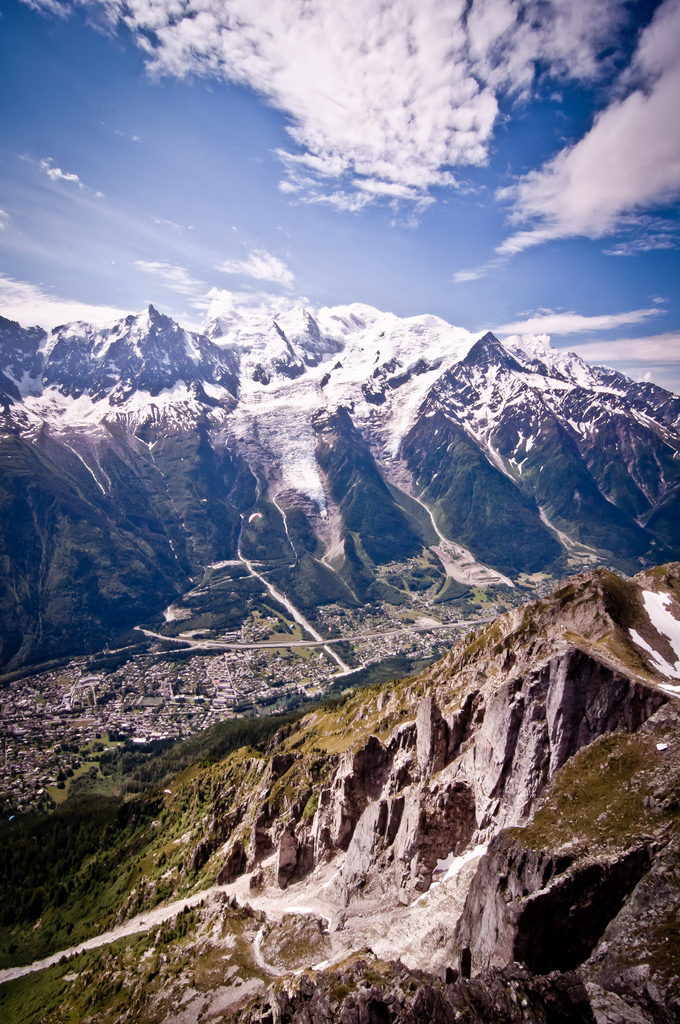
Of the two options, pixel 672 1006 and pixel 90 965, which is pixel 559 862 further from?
pixel 90 965

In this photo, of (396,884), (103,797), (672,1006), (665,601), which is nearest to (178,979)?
(396,884)

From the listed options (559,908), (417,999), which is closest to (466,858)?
(417,999)

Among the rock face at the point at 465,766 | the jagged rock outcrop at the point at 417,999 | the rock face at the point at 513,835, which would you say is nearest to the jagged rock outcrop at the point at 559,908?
the rock face at the point at 513,835

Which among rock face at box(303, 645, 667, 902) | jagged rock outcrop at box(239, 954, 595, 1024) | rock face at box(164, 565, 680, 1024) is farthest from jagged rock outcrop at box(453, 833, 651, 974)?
rock face at box(303, 645, 667, 902)

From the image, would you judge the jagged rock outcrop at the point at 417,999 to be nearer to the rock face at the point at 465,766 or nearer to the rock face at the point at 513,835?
the rock face at the point at 513,835

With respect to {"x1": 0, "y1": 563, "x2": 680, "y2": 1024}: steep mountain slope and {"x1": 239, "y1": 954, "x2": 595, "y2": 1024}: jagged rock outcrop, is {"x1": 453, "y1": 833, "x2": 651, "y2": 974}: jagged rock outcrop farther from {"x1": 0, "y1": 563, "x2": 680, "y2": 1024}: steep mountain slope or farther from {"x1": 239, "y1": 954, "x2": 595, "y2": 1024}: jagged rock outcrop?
{"x1": 239, "y1": 954, "x2": 595, "y2": 1024}: jagged rock outcrop

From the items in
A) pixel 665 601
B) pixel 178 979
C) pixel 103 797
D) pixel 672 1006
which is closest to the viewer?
pixel 672 1006

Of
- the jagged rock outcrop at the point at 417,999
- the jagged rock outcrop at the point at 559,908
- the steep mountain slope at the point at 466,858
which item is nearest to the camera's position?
the jagged rock outcrop at the point at 417,999

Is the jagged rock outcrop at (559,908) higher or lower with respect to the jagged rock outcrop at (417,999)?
higher
